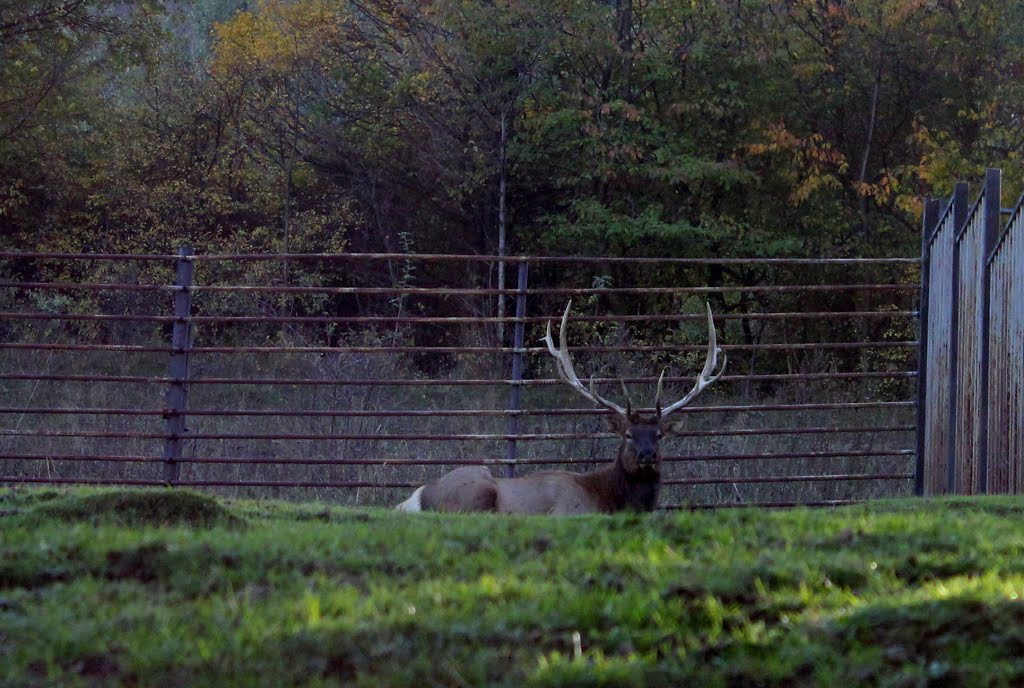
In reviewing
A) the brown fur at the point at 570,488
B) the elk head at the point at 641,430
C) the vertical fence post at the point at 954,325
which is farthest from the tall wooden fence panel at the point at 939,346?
the brown fur at the point at 570,488

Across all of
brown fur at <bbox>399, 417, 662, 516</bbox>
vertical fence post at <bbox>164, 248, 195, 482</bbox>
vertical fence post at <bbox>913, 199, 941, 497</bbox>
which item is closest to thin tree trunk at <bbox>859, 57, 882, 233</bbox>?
vertical fence post at <bbox>913, 199, 941, 497</bbox>

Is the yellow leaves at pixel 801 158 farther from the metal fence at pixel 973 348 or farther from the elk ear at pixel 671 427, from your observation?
the elk ear at pixel 671 427

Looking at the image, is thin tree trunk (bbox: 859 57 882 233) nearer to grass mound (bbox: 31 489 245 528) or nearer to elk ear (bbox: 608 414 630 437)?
elk ear (bbox: 608 414 630 437)

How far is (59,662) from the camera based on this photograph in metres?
3.98

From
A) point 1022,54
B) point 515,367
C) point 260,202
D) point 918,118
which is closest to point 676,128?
point 918,118

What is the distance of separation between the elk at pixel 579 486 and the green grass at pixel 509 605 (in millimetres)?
2934

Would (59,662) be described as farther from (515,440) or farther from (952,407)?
(952,407)

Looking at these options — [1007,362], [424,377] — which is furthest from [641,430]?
[424,377]

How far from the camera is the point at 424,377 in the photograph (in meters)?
15.0

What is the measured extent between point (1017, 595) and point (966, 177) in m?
14.4

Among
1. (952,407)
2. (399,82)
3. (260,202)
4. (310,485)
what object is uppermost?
(399,82)

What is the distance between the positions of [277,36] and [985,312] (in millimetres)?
15539

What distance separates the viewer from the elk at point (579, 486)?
885 cm

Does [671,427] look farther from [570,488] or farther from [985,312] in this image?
[985,312]
